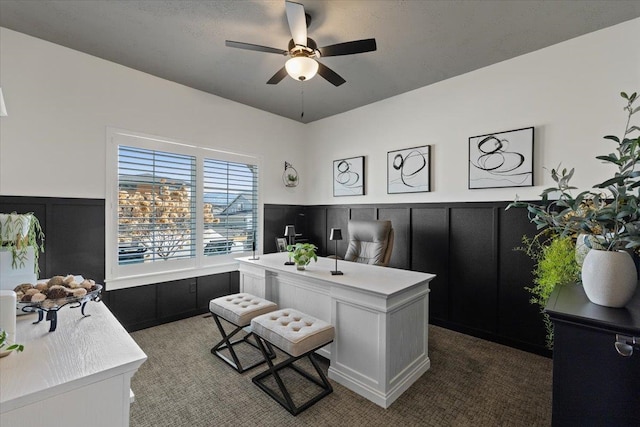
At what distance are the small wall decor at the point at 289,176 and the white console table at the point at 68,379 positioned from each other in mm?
3780

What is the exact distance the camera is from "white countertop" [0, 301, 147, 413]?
85cm

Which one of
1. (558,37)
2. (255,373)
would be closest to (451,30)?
(558,37)

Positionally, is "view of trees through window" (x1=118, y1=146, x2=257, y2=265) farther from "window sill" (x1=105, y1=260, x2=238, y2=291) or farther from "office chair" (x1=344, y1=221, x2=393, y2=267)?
"office chair" (x1=344, y1=221, x2=393, y2=267)

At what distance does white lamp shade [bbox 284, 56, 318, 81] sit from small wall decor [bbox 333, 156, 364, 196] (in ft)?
6.81

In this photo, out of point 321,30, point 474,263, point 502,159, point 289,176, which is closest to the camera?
point 321,30

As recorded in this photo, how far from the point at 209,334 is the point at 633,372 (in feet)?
10.6

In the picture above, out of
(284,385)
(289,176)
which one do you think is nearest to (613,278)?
(284,385)

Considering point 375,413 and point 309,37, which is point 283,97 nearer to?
point 309,37

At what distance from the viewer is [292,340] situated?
1896 millimetres

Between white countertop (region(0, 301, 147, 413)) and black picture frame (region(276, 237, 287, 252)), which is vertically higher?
black picture frame (region(276, 237, 287, 252))

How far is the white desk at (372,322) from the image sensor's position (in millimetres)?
1979

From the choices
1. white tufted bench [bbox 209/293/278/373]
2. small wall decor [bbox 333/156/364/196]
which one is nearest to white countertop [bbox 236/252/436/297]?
white tufted bench [bbox 209/293/278/373]

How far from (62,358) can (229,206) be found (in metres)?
3.16

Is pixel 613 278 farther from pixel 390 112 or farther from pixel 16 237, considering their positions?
pixel 390 112
